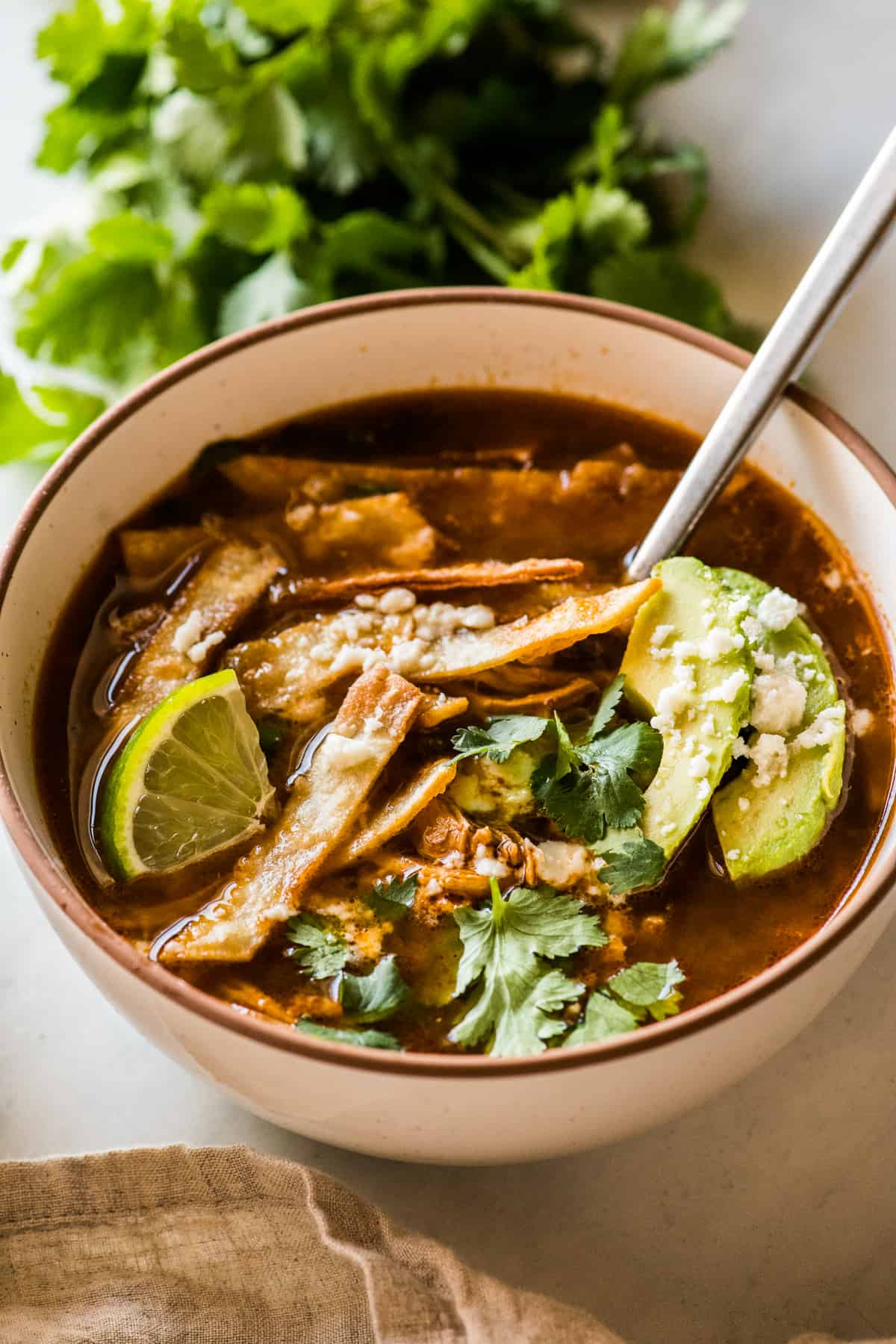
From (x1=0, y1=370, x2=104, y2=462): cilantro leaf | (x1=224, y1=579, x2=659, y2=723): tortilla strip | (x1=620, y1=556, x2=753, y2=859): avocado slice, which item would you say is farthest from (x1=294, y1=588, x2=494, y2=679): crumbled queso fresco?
(x1=0, y1=370, x2=104, y2=462): cilantro leaf

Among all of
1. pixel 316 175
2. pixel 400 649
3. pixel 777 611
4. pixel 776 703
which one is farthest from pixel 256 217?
pixel 776 703

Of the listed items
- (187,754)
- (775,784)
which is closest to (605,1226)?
(775,784)

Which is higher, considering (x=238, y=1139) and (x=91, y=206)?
(x=91, y=206)

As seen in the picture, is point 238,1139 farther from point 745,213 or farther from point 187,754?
point 745,213

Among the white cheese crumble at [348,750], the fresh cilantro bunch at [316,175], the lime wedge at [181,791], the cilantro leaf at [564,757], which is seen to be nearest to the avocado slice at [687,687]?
the cilantro leaf at [564,757]

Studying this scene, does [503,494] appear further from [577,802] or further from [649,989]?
[649,989]

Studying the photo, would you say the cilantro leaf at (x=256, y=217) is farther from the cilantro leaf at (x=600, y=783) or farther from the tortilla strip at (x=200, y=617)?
the cilantro leaf at (x=600, y=783)

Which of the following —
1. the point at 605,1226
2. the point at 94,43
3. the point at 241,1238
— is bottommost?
the point at 605,1226
